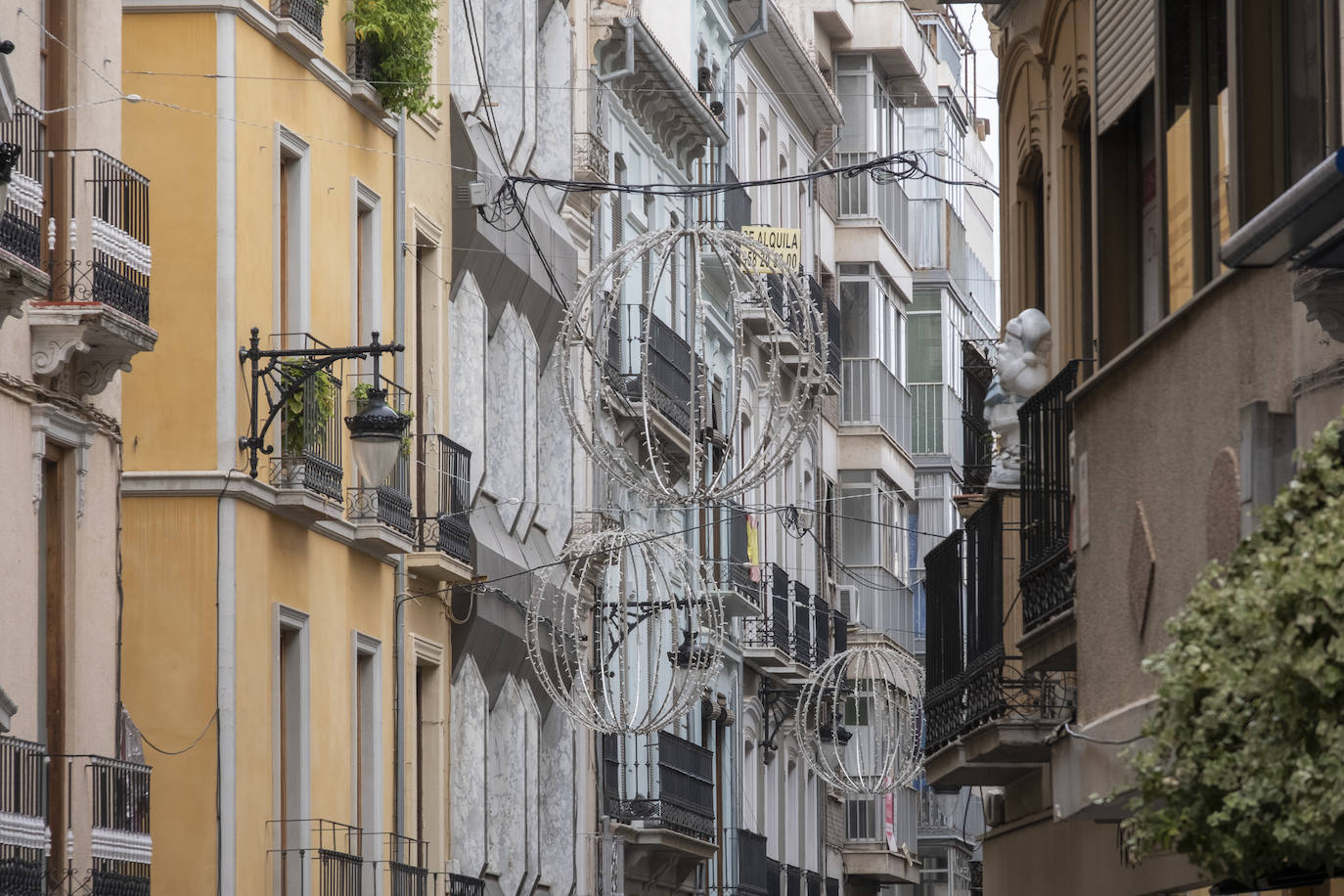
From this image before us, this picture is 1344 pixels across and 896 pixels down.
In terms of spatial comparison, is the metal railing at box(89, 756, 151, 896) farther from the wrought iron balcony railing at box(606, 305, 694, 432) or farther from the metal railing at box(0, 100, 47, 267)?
the wrought iron balcony railing at box(606, 305, 694, 432)

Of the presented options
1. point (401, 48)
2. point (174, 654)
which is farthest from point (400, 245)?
point (174, 654)

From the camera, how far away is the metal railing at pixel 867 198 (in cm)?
5522

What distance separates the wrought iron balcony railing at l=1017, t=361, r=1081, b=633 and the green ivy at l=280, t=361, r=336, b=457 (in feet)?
27.1

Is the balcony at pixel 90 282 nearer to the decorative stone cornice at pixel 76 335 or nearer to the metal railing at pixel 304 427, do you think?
the decorative stone cornice at pixel 76 335

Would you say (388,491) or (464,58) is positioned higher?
(464,58)

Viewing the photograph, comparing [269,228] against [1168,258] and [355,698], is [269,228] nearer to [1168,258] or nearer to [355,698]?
[355,698]

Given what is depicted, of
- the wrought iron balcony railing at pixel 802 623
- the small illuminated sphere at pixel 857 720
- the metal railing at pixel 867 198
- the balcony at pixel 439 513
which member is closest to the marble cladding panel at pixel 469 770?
the balcony at pixel 439 513

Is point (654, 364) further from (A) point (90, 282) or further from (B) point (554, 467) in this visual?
(A) point (90, 282)

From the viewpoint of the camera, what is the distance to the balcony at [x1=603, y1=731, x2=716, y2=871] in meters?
35.8

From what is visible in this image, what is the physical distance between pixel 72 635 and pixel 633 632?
19702mm

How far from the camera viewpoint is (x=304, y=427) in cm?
2294

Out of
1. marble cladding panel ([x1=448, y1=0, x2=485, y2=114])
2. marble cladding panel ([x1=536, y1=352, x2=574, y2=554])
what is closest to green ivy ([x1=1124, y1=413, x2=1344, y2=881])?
marble cladding panel ([x1=448, y1=0, x2=485, y2=114])

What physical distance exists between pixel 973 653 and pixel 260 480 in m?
6.71

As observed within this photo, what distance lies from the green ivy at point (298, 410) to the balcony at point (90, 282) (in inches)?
137
